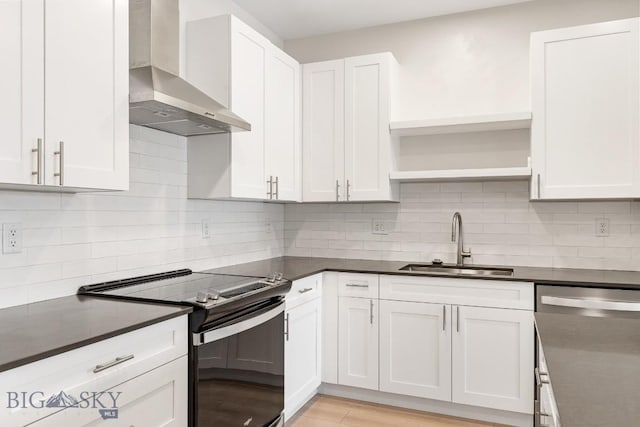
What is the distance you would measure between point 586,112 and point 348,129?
1549 millimetres

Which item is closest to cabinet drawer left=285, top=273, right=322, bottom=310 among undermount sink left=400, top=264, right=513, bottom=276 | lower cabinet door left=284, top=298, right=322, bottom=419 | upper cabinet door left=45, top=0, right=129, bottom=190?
lower cabinet door left=284, top=298, right=322, bottom=419

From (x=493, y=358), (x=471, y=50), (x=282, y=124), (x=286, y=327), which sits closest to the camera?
(x=286, y=327)

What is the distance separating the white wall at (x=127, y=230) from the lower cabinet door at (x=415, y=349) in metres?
1.20

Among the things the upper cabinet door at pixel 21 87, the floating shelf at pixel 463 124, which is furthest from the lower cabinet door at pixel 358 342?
the upper cabinet door at pixel 21 87

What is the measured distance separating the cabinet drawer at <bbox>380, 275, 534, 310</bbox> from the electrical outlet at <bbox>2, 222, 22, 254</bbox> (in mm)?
2033

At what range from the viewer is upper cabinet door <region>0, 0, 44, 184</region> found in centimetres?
147

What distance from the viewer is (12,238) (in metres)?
1.81

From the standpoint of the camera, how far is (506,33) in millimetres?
3275

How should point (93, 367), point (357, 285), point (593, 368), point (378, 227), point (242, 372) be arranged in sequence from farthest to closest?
point (378, 227), point (357, 285), point (242, 372), point (93, 367), point (593, 368)

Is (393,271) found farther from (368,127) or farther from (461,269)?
(368,127)

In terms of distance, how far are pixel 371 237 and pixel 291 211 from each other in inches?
29.7

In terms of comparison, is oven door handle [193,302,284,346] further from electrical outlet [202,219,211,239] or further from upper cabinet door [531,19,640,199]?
upper cabinet door [531,19,640,199]

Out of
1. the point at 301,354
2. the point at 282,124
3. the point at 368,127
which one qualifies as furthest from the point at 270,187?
the point at 301,354

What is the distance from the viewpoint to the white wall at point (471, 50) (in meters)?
3.16
